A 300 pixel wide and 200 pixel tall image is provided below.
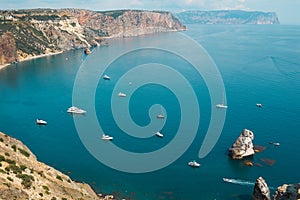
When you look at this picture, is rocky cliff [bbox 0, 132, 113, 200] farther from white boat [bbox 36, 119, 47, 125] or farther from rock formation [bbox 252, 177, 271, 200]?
white boat [bbox 36, 119, 47, 125]

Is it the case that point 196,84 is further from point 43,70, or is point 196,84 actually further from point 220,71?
point 43,70

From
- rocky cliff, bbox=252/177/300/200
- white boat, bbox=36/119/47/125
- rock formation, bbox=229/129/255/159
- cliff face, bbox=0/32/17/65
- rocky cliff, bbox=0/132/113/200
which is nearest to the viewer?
rocky cliff, bbox=0/132/113/200

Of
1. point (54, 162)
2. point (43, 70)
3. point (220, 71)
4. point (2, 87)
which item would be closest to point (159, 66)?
point (220, 71)

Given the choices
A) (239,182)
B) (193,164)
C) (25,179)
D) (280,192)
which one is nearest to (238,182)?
(239,182)

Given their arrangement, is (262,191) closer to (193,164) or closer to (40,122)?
(193,164)

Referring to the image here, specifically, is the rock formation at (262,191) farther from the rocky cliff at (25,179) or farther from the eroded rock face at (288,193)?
the rocky cliff at (25,179)

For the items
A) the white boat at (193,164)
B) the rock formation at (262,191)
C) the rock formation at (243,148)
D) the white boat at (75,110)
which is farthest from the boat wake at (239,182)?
the white boat at (75,110)

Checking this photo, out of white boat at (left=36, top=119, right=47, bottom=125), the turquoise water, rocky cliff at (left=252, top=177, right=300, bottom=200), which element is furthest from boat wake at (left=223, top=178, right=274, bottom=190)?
white boat at (left=36, top=119, right=47, bottom=125)
